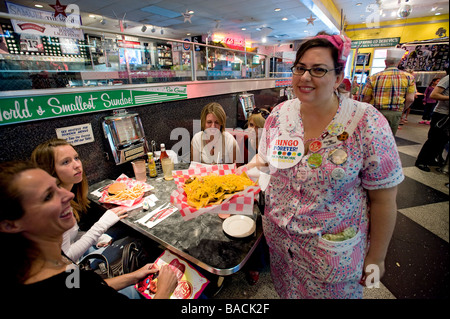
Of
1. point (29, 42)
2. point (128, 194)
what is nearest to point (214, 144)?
point (128, 194)

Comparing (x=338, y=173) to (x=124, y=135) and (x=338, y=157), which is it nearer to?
(x=338, y=157)

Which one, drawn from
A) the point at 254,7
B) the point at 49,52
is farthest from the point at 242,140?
the point at 254,7

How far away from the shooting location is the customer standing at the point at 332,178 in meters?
0.91

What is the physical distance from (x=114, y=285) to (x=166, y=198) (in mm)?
696

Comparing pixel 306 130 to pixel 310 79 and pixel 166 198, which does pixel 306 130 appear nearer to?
pixel 310 79

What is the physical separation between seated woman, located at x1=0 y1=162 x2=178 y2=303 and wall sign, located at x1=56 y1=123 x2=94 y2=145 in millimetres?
1111

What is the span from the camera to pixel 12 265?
734mm

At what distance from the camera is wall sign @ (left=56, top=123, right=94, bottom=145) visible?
5.94 ft

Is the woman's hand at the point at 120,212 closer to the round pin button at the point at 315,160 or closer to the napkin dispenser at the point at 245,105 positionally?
the round pin button at the point at 315,160

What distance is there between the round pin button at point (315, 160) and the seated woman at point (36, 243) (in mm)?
951

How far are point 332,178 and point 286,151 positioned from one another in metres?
0.24

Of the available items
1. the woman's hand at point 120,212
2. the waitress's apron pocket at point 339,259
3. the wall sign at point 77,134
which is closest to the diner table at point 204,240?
the woman's hand at point 120,212

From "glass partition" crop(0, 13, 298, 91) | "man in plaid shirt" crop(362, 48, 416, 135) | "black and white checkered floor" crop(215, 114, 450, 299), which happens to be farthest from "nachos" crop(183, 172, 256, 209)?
"man in plaid shirt" crop(362, 48, 416, 135)

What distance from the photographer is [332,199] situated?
966mm
